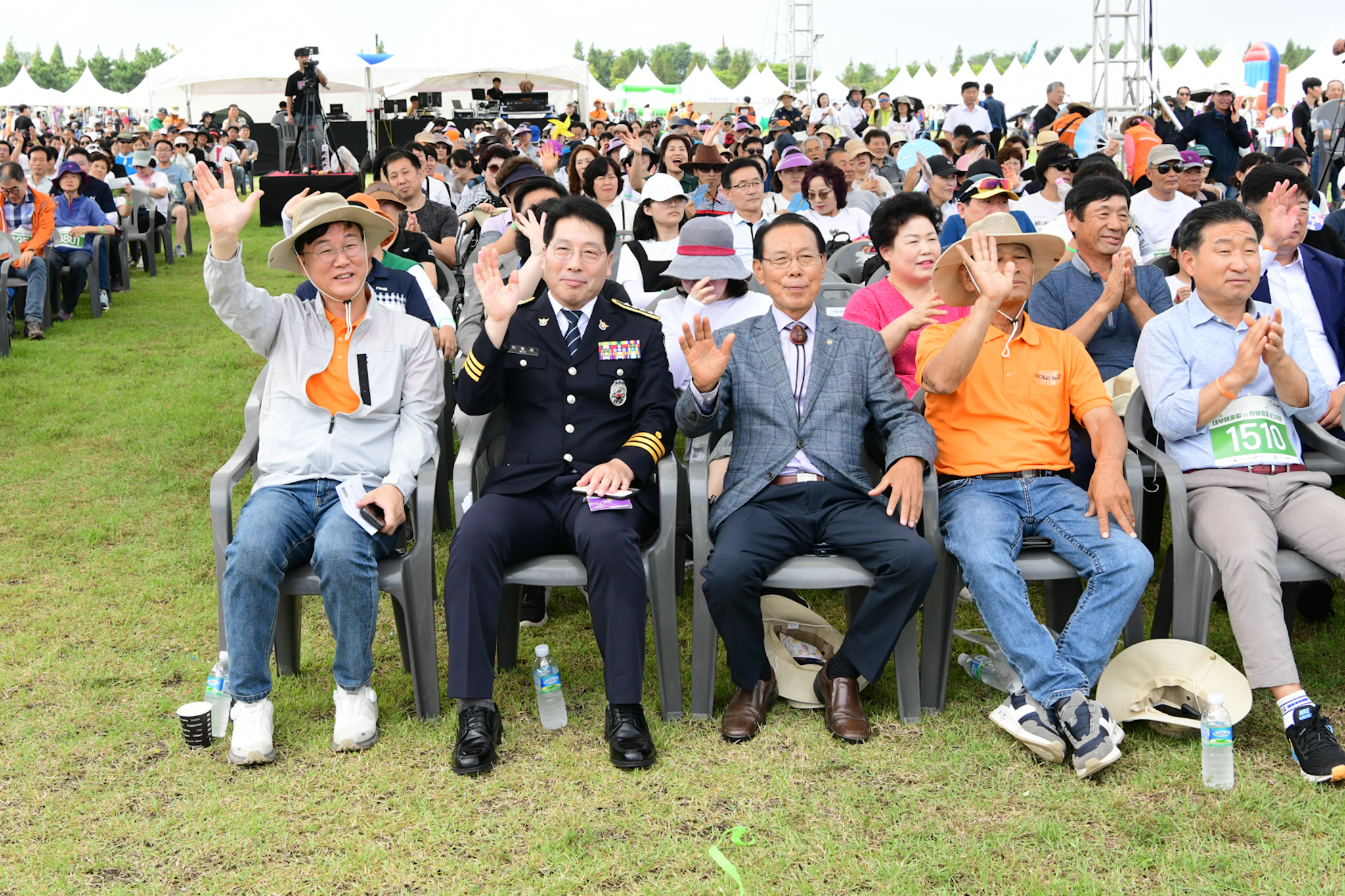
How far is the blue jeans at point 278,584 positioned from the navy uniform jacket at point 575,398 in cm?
49

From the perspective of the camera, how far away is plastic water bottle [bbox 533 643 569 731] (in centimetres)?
336

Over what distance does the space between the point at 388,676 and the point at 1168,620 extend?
2.49 m

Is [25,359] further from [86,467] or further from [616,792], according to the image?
[616,792]

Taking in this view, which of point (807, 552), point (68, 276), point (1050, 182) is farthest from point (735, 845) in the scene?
point (68, 276)

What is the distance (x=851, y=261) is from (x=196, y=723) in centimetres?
477

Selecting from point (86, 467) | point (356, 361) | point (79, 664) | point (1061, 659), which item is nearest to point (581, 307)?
point (356, 361)

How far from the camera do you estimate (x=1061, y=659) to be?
10.6 ft

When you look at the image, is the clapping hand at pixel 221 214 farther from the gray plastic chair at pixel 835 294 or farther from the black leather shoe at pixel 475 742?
the gray plastic chair at pixel 835 294

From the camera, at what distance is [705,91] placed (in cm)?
4238

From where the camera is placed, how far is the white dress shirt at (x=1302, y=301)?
14.0 feet

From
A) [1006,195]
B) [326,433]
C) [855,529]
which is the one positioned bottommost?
[855,529]

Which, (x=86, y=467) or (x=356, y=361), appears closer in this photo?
(x=356, y=361)

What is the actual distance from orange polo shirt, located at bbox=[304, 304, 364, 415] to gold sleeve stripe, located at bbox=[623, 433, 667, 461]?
87 cm

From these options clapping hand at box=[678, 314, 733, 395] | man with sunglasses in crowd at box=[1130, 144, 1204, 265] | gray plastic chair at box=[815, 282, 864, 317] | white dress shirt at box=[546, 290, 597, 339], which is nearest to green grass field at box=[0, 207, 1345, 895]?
clapping hand at box=[678, 314, 733, 395]
